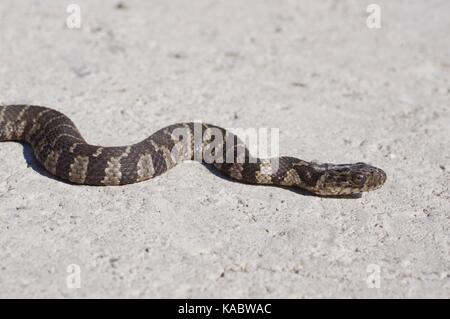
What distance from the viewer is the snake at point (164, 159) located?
25.8ft

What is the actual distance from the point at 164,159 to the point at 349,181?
2330 mm

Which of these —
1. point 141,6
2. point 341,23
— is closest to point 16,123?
point 141,6

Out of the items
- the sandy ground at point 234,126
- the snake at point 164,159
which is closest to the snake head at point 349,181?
the snake at point 164,159

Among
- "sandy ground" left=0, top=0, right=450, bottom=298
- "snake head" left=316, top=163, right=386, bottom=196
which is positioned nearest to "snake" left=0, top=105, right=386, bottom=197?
"snake head" left=316, top=163, right=386, bottom=196

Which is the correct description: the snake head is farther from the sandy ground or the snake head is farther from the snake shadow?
the snake shadow

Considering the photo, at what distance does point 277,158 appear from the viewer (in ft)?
27.5

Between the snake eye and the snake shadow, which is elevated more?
the snake shadow

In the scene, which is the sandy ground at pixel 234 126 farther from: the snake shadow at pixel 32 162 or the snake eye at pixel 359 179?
the snake eye at pixel 359 179

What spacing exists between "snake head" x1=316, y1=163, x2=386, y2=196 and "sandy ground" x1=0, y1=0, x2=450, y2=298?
0.15 m

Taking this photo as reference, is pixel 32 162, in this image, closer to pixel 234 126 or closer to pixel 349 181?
pixel 234 126

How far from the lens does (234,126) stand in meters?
9.70

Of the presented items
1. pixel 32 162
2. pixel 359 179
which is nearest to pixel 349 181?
pixel 359 179

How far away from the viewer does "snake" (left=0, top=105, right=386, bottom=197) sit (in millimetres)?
7879
